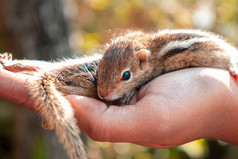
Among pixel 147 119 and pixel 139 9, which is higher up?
pixel 139 9

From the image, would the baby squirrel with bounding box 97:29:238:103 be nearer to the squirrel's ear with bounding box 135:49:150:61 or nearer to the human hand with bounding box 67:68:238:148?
the squirrel's ear with bounding box 135:49:150:61

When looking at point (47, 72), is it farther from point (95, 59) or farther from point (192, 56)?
point (192, 56)

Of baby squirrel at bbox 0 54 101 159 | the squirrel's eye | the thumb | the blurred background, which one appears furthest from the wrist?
the blurred background

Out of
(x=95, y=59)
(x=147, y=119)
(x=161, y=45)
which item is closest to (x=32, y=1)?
(x=95, y=59)

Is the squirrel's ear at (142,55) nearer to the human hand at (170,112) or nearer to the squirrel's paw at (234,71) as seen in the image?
the human hand at (170,112)

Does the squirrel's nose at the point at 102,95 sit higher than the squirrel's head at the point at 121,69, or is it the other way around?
the squirrel's head at the point at 121,69

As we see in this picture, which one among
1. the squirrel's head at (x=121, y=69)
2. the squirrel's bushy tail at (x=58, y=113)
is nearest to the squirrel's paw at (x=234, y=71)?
the squirrel's head at (x=121, y=69)

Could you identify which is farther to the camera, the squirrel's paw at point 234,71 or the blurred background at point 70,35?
the blurred background at point 70,35
